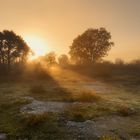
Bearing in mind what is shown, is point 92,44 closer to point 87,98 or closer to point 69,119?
point 87,98

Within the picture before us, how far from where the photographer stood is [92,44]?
98.1 m

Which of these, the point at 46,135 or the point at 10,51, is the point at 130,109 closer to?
the point at 46,135

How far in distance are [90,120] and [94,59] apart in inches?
2998

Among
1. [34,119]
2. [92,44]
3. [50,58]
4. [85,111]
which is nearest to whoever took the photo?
[34,119]

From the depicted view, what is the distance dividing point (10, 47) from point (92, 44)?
2761cm

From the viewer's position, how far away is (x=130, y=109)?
28.9 m

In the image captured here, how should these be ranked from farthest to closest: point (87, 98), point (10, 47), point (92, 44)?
1. point (92, 44)
2. point (10, 47)
3. point (87, 98)

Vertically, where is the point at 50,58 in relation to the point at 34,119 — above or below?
above

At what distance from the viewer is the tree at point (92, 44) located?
98.1m

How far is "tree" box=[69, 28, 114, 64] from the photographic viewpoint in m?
98.1

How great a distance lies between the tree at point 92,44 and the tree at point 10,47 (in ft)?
67.2

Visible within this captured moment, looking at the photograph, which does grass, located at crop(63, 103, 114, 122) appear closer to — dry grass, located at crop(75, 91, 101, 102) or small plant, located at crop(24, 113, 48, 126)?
dry grass, located at crop(75, 91, 101, 102)

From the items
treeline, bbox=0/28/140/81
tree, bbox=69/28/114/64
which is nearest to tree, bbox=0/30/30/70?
treeline, bbox=0/28/140/81

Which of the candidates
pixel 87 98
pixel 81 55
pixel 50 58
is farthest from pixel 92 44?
pixel 87 98
